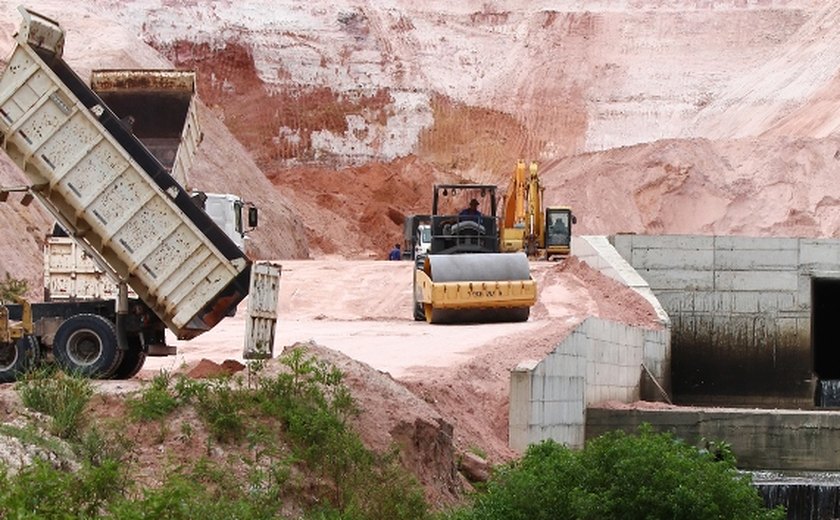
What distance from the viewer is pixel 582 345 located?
88.9 ft

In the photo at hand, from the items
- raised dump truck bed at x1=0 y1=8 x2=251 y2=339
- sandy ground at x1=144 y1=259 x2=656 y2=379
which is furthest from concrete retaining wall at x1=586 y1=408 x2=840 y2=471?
raised dump truck bed at x1=0 y1=8 x2=251 y2=339

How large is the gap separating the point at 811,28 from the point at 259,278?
203 feet

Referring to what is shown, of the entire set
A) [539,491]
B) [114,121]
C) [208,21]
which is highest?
[208,21]

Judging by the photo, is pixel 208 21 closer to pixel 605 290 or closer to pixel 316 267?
pixel 316 267

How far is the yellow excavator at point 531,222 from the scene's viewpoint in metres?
45.1

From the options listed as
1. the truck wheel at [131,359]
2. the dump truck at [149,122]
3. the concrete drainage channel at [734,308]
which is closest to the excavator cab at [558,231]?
the concrete drainage channel at [734,308]

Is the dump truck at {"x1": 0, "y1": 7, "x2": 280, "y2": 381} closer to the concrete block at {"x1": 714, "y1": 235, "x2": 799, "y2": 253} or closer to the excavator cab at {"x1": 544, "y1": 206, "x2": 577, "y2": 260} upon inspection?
the concrete block at {"x1": 714, "y1": 235, "x2": 799, "y2": 253}

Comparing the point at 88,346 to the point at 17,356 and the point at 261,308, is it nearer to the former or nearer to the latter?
the point at 17,356

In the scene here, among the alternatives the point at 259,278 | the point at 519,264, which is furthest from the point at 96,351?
the point at 519,264

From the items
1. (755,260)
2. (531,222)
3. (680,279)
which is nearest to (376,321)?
(680,279)

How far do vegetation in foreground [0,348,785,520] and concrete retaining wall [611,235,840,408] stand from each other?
2317 centimetres

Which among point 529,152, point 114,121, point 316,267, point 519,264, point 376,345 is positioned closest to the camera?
point 114,121

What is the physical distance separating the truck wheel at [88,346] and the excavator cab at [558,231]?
27815 mm

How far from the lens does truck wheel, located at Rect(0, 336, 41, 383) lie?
19609 mm
